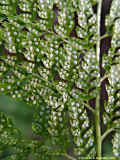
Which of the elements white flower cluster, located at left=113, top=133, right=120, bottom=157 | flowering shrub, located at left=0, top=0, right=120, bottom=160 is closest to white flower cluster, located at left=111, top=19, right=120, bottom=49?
flowering shrub, located at left=0, top=0, right=120, bottom=160

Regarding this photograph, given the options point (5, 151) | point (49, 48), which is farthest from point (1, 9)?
point (5, 151)

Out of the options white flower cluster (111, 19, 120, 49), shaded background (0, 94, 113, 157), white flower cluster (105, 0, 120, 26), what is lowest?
shaded background (0, 94, 113, 157)

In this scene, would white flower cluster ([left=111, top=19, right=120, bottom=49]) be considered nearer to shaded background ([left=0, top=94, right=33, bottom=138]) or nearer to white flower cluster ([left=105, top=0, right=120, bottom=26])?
white flower cluster ([left=105, top=0, right=120, bottom=26])

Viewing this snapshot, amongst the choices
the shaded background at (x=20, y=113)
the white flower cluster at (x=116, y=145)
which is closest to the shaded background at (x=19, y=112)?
the shaded background at (x=20, y=113)

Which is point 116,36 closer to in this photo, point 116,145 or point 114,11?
point 114,11

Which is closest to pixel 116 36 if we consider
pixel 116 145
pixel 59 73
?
pixel 59 73

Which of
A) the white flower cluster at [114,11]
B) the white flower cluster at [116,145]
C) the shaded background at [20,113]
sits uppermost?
the white flower cluster at [114,11]

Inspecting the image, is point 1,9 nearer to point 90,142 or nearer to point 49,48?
point 49,48

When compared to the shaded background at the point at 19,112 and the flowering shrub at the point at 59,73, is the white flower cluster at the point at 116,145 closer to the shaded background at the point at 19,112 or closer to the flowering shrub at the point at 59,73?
the flowering shrub at the point at 59,73

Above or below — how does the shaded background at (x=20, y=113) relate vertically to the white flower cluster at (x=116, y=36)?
below
